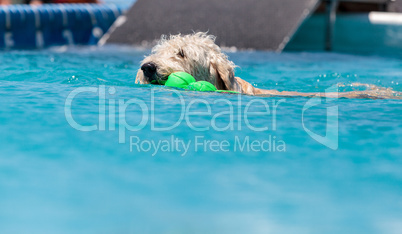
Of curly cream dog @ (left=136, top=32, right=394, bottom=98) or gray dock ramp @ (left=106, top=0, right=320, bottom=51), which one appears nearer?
curly cream dog @ (left=136, top=32, right=394, bottom=98)

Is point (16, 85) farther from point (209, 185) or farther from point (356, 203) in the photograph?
point (356, 203)

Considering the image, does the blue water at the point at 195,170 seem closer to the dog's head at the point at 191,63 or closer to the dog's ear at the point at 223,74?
the dog's head at the point at 191,63

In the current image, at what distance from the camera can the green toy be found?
486cm

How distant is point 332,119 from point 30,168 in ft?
7.12

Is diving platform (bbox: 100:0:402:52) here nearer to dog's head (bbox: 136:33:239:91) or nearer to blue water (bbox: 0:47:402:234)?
dog's head (bbox: 136:33:239:91)

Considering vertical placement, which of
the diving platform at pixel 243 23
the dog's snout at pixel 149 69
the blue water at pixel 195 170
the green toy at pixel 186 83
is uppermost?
the diving platform at pixel 243 23

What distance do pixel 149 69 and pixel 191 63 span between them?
422 mm

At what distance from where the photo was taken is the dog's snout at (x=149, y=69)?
487 centimetres

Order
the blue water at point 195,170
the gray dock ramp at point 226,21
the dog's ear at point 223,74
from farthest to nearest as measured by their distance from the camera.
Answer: the gray dock ramp at point 226,21 < the dog's ear at point 223,74 < the blue water at point 195,170

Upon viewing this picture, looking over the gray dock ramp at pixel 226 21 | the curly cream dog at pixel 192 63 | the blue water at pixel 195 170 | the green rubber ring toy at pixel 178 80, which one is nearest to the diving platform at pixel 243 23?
the gray dock ramp at pixel 226 21

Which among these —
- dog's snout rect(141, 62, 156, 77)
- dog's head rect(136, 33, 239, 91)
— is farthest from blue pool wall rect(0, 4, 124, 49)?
dog's snout rect(141, 62, 156, 77)

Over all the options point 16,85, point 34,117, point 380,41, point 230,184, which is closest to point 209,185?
point 230,184

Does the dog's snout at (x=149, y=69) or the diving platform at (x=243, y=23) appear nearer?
the dog's snout at (x=149, y=69)

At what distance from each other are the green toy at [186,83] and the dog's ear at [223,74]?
19 cm
